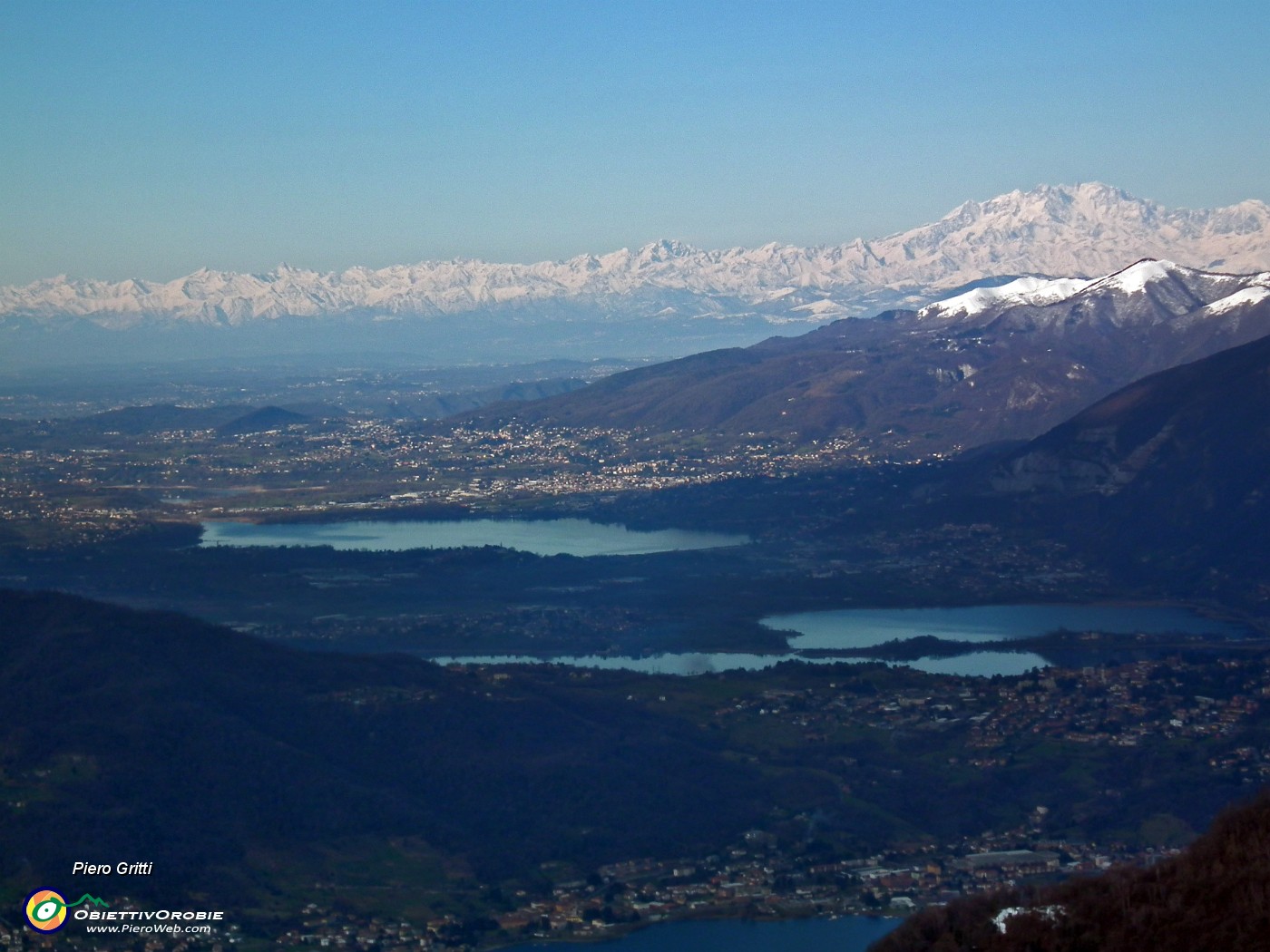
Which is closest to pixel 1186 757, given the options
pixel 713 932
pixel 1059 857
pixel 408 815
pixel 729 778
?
pixel 1059 857

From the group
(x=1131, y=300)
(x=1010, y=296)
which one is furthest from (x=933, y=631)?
(x=1010, y=296)

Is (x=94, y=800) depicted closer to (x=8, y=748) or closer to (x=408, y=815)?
(x=8, y=748)

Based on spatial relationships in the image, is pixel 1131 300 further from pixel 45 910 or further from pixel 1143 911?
pixel 1143 911

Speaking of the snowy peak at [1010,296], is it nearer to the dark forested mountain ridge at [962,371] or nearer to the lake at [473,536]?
the dark forested mountain ridge at [962,371]

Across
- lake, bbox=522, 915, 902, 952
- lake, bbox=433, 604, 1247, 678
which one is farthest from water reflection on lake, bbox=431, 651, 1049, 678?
lake, bbox=522, 915, 902, 952

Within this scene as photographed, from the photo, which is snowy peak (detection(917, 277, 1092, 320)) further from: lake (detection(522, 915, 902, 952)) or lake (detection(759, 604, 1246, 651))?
lake (detection(522, 915, 902, 952))
